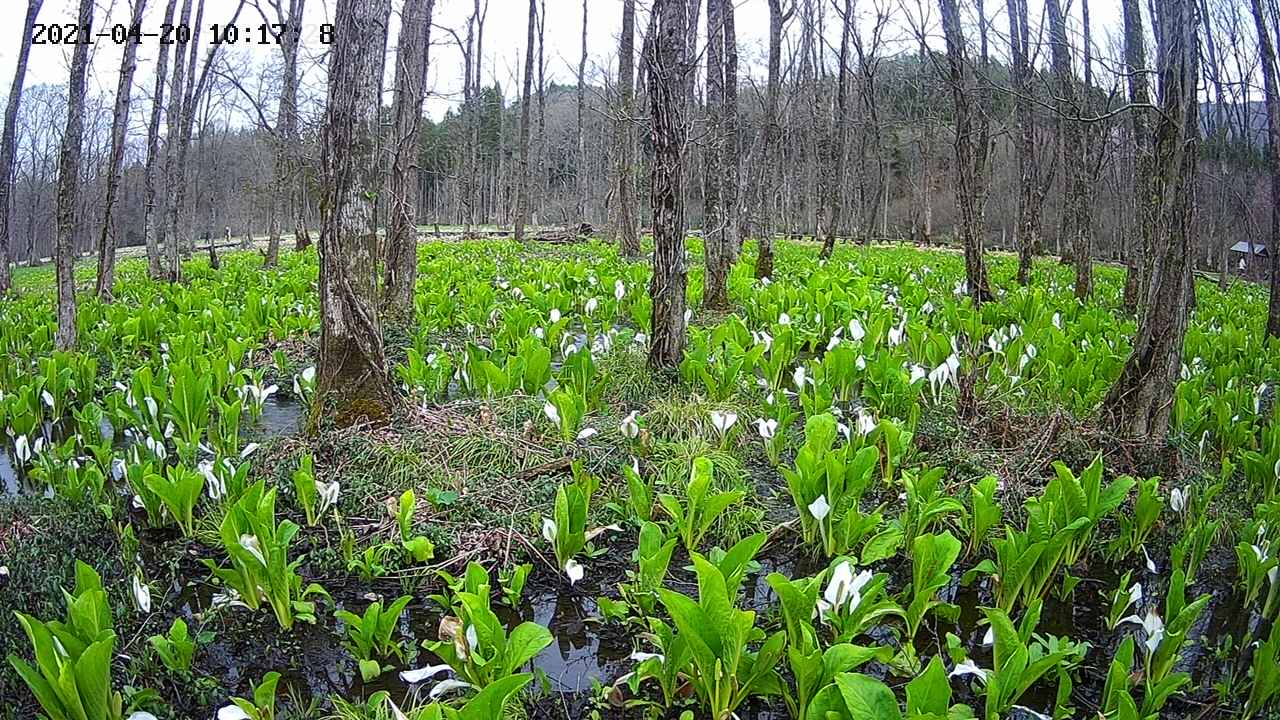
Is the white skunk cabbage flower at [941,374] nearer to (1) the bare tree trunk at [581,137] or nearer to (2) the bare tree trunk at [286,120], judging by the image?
(2) the bare tree trunk at [286,120]

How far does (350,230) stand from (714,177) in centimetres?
629

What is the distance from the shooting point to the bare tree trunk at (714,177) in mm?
9445

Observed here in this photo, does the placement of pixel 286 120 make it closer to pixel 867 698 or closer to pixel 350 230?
pixel 350 230

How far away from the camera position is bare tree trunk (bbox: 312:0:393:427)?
4.65 m

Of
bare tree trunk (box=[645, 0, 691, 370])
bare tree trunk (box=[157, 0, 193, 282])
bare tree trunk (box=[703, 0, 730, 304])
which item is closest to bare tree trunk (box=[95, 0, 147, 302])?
bare tree trunk (box=[157, 0, 193, 282])

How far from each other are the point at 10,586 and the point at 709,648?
8.83ft

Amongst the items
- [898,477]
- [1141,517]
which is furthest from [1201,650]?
[898,477]

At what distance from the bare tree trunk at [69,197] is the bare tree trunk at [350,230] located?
342 centimetres

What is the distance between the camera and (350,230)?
188 inches

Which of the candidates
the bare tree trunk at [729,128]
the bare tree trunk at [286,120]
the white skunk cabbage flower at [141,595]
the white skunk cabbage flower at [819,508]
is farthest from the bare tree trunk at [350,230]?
the bare tree trunk at [286,120]

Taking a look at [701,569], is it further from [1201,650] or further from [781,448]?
[781,448]

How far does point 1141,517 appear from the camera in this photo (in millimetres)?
3645

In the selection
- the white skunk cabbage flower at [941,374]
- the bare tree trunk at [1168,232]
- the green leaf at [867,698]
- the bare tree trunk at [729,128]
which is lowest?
the green leaf at [867,698]

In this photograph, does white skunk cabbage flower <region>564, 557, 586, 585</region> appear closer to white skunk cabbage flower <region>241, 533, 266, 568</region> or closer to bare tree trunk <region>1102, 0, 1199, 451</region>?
white skunk cabbage flower <region>241, 533, 266, 568</region>
